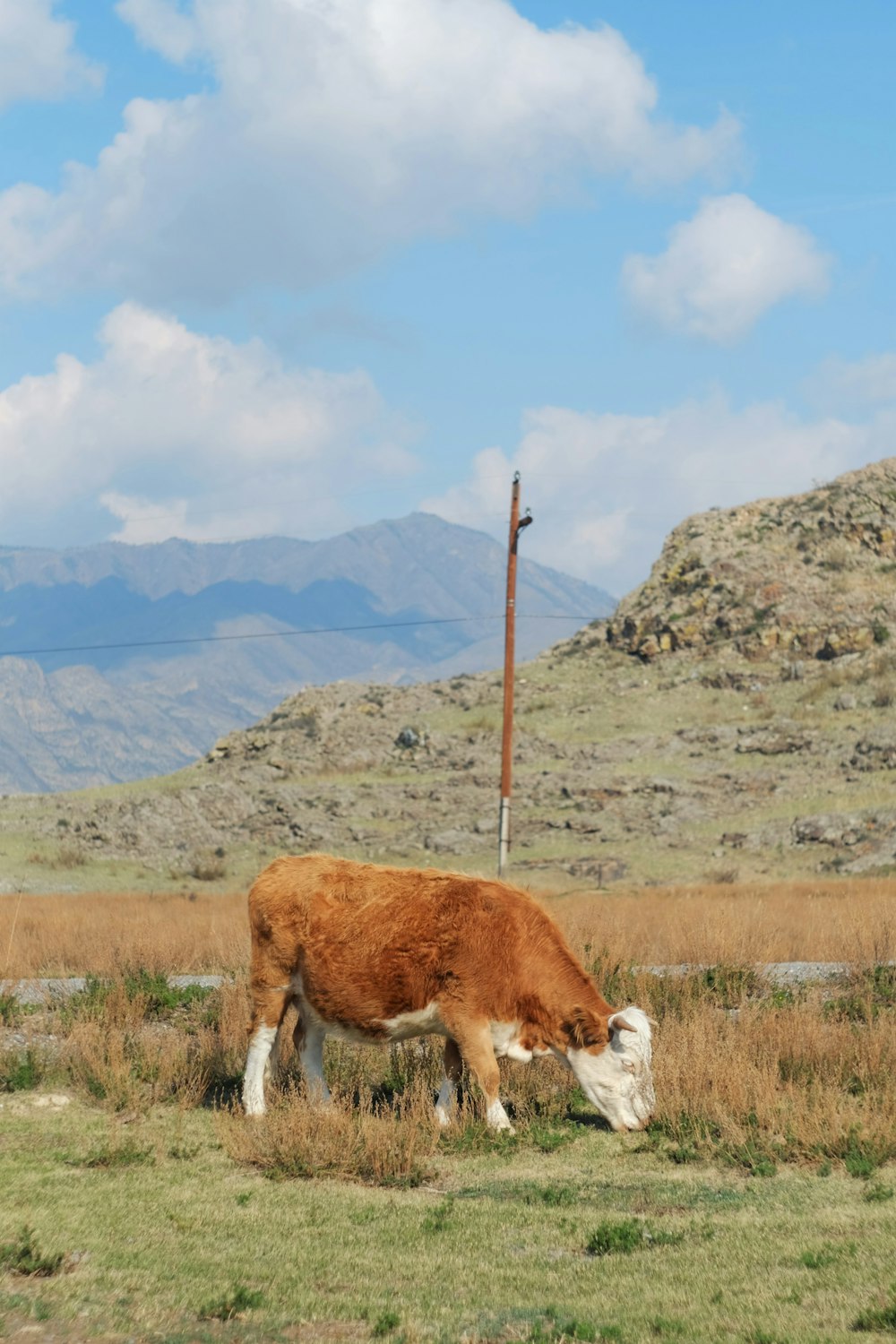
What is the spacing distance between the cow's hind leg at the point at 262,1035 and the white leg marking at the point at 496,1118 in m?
1.87

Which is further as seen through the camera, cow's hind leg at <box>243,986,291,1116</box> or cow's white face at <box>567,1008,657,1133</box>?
cow's hind leg at <box>243,986,291,1116</box>

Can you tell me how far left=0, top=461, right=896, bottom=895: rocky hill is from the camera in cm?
4209

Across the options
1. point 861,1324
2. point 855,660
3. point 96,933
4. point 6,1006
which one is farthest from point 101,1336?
point 855,660

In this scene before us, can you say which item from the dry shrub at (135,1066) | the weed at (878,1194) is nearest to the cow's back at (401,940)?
the dry shrub at (135,1066)

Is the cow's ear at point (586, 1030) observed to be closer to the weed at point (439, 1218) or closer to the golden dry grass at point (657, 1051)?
the golden dry grass at point (657, 1051)

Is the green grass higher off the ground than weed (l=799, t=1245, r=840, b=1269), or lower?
lower

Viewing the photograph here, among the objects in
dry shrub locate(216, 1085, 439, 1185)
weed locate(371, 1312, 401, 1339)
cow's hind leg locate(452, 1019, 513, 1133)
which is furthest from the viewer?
cow's hind leg locate(452, 1019, 513, 1133)

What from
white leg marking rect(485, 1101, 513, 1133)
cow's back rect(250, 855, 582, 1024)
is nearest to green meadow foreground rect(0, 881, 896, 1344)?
white leg marking rect(485, 1101, 513, 1133)

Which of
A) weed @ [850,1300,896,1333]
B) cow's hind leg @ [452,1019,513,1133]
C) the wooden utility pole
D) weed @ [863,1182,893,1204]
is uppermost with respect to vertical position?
the wooden utility pole

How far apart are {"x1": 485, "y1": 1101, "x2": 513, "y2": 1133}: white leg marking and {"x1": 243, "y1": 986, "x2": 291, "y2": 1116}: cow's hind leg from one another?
1.87 meters

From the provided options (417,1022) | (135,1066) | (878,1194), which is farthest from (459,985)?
(135,1066)

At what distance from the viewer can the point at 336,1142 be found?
380 inches

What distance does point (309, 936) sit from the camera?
1073cm

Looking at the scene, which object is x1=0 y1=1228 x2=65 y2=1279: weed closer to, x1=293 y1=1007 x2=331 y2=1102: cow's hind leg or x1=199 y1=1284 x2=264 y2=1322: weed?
x1=199 y1=1284 x2=264 y2=1322: weed
